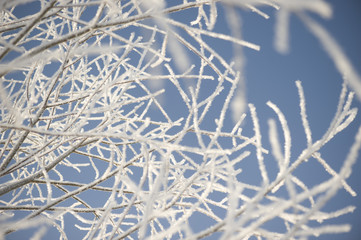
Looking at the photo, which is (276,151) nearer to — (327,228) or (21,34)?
(327,228)

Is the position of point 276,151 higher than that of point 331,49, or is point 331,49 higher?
point 331,49

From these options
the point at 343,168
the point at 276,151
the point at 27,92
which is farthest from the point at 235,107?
the point at 27,92

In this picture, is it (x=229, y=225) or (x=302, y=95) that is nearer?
(x=229, y=225)

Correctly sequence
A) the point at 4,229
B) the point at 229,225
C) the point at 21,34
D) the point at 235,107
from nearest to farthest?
the point at 235,107 < the point at 229,225 < the point at 21,34 < the point at 4,229

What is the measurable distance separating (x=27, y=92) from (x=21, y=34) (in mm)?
783

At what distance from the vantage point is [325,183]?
2.42 ft

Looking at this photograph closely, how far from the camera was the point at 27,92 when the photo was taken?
1.53m

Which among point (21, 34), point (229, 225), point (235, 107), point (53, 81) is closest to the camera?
point (235, 107)

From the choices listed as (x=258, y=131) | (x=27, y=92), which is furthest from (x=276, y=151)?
(x=27, y=92)

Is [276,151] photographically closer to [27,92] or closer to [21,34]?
[21,34]

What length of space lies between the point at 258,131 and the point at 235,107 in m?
0.29

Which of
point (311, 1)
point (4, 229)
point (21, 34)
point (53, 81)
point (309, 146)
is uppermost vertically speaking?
point (53, 81)

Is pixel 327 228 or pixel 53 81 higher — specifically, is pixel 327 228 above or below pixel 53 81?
below

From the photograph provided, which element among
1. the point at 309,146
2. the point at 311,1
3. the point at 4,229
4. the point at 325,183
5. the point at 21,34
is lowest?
the point at 4,229
